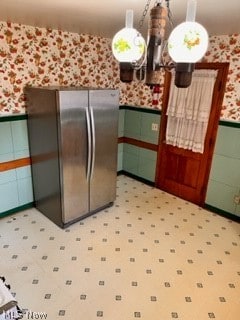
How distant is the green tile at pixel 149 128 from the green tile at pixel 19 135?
1.91 meters

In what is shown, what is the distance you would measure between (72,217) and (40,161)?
2.67ft

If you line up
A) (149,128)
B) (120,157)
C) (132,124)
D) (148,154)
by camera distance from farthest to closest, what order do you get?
(120,157), (132,124), (148,154), (149,128)

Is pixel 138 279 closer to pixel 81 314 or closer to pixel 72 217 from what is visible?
pixel 81 314

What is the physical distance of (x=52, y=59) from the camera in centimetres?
321

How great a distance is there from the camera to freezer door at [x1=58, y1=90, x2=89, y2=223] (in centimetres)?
262

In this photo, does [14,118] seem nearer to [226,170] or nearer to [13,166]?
[13,166]

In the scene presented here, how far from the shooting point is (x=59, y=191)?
9.56 feet

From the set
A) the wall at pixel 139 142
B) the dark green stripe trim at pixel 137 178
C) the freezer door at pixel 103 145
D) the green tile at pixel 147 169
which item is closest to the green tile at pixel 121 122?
the wall at pixel 139 142

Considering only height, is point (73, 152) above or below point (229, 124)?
below

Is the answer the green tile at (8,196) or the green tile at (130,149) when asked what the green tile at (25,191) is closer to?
the green tile at (8,196)

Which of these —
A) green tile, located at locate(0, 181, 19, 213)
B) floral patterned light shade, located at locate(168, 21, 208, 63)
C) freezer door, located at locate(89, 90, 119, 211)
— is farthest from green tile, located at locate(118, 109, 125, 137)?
floral patterned light shade, located at locate(168, 21, 208, 63)

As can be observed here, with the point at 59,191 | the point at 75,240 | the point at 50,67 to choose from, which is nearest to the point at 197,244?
the point at 75,240

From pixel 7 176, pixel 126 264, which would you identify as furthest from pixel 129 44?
pixel 7 176

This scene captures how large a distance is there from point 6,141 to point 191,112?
2490 mm
